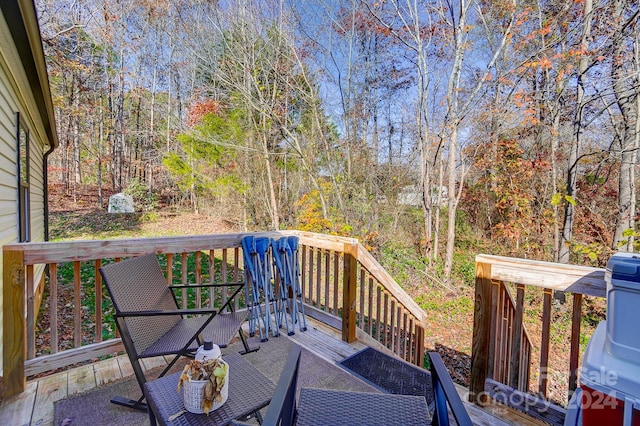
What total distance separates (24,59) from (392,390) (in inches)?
180

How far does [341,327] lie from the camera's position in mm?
3307

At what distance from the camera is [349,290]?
3068 mm

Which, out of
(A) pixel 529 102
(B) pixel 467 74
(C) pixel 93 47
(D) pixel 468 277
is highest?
(C) pixel 93 47

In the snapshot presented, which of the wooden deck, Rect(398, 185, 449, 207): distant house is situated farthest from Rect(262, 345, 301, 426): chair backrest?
Rect(398, 185, 449, 207): distant house

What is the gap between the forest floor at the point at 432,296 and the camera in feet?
15.1

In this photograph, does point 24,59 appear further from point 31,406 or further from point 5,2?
point 31,406

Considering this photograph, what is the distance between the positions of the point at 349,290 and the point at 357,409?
63.4 inches

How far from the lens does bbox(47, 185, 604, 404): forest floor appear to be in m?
4.59

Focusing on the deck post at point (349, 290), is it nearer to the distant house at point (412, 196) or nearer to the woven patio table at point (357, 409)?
the woven patio table at point (357, 409)

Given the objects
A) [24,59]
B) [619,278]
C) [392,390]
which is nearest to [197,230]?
[24,59]

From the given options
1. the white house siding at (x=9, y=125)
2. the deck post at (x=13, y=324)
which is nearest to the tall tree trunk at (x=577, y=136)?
the deck post at (x=13, y=324)

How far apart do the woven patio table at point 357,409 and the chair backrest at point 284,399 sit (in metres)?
0.11

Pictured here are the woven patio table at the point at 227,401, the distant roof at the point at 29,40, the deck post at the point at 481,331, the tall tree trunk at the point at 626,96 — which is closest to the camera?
the woven patio table at the point at 227,401

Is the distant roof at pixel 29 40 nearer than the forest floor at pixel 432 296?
Yes
